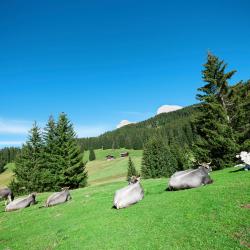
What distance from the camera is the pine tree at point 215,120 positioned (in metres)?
33.2

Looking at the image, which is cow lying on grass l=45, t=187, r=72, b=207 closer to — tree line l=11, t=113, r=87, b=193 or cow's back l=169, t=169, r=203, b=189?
cow's back l=169, t=169, r=203, b=189

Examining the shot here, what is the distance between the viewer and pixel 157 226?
10766 mm

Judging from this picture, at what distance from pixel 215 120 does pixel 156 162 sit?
5145cm

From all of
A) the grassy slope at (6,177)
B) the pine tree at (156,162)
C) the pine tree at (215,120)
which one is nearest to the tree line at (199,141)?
the pine tree at (215,120)

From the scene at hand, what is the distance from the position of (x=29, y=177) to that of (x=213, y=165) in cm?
3374

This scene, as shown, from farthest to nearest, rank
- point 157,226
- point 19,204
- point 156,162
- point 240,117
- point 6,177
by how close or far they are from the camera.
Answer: point 6,177 → point 156,162 → point 240,117 → point 19,204 → point 157,226

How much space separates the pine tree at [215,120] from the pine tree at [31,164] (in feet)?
100

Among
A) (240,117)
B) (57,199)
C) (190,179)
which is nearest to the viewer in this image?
(190,179)

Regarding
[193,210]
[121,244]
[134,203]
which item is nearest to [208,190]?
[193,210]

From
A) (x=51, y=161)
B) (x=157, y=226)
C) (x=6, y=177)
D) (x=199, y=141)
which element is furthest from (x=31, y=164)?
(x=6, y=177)

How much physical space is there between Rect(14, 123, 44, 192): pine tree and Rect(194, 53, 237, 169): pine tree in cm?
3050

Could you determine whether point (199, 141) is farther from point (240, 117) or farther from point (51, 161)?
point (51, 161)

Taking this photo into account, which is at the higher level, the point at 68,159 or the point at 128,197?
the point at 68,159

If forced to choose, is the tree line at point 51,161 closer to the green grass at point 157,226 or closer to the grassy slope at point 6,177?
the green grass at point 157,226
